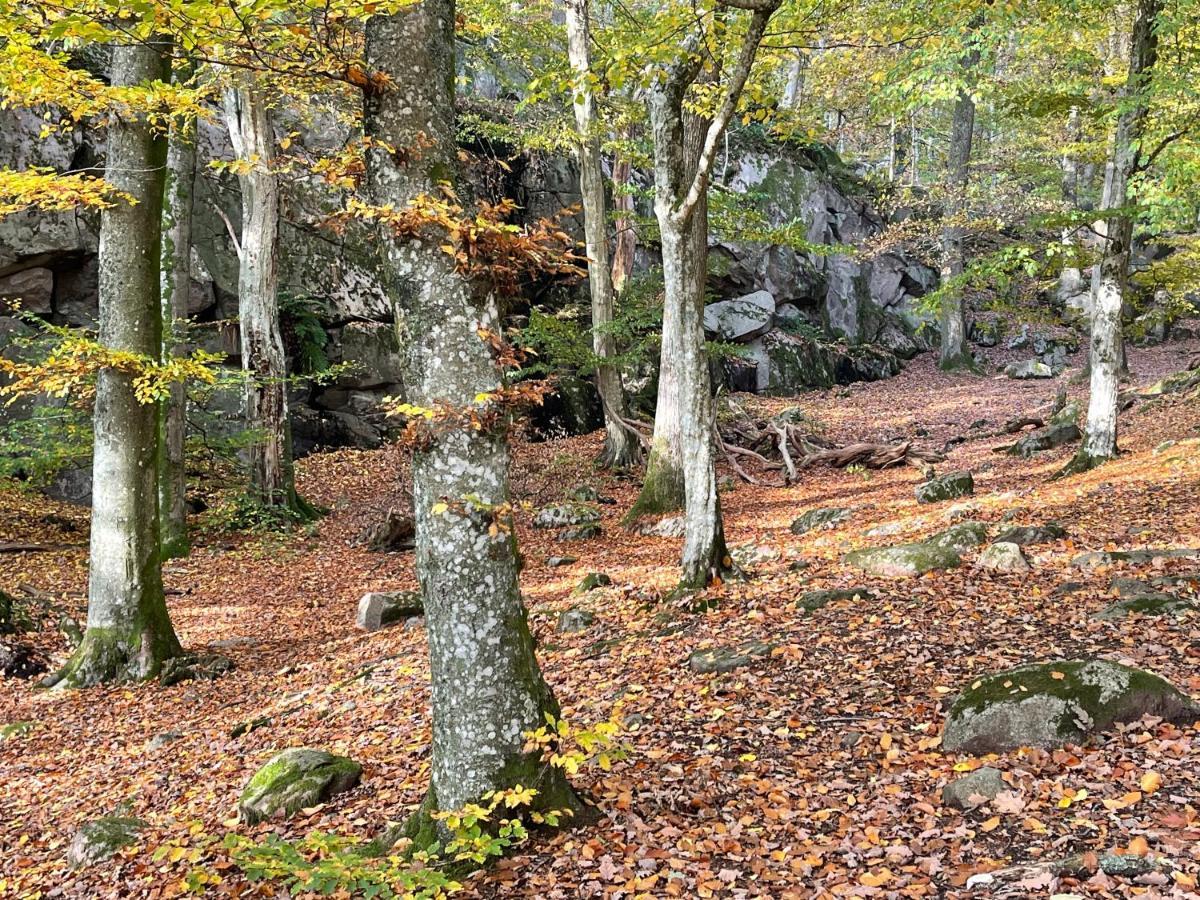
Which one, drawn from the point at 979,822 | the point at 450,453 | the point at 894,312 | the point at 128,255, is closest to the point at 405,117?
the point at 450,453

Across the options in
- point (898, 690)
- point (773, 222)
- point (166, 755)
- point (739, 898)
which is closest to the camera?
point (739, 898)

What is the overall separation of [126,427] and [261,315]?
678 centimetres

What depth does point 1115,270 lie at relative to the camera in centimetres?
1130

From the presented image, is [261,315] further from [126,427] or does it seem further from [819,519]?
[819,519]

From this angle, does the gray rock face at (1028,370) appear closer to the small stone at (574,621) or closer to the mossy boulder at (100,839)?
the small stone at (574,621)

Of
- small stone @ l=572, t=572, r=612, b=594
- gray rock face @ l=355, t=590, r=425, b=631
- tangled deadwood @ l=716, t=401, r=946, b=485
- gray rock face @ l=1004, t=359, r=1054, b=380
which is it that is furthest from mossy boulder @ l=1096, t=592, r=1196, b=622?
gray rock face @ l=1004, t=359, r=1054, b=380

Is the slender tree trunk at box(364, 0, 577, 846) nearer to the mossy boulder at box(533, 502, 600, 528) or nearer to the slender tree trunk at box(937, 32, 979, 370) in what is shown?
the mossy boulder at box(533, 502, 600, 528)

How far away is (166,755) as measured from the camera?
6.54m

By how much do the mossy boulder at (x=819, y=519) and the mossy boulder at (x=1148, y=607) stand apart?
4.65 meters

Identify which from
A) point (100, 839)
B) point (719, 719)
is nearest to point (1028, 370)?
point (719, 719)

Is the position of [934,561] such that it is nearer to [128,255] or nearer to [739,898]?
[739,898]

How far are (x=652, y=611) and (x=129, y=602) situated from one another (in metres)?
5.19

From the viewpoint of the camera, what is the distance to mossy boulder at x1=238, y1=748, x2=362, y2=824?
16.8ft

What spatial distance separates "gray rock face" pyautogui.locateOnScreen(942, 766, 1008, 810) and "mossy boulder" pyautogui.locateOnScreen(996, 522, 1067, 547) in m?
4.48
